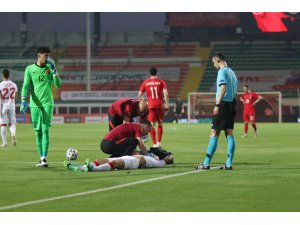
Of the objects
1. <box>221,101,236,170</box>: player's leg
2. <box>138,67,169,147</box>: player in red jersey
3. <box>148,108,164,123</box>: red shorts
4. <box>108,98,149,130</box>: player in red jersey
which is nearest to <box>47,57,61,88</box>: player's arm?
A: <box>108,98,149,130</box>: player in red jersey

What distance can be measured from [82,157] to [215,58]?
5186mm

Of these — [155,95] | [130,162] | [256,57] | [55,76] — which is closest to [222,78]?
[130,162]

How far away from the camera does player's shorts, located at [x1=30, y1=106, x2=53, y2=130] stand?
1547 centimetres

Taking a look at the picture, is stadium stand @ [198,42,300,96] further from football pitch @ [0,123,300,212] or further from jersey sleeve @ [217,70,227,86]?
jersey sleeve @ [217,70,227,86]

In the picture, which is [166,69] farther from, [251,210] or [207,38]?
[251,210]

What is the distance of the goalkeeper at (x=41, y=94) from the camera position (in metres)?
15.4

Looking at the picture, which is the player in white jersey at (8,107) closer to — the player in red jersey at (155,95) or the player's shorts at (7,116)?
the player's shorts at (7,116)

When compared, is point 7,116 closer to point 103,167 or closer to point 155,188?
point 103,167

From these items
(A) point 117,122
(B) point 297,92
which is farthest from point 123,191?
(B) point 297,92

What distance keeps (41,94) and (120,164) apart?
2570 millimetres

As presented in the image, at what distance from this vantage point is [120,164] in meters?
14.0

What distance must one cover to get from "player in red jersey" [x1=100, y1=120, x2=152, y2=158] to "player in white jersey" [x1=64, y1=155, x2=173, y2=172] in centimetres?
23

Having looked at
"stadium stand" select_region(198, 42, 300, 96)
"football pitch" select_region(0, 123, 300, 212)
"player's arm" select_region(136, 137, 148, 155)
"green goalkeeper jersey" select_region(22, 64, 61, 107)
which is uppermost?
"stadium stand" select_region(198, 42, 300, 96)

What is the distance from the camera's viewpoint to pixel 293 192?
10477 millimetres
